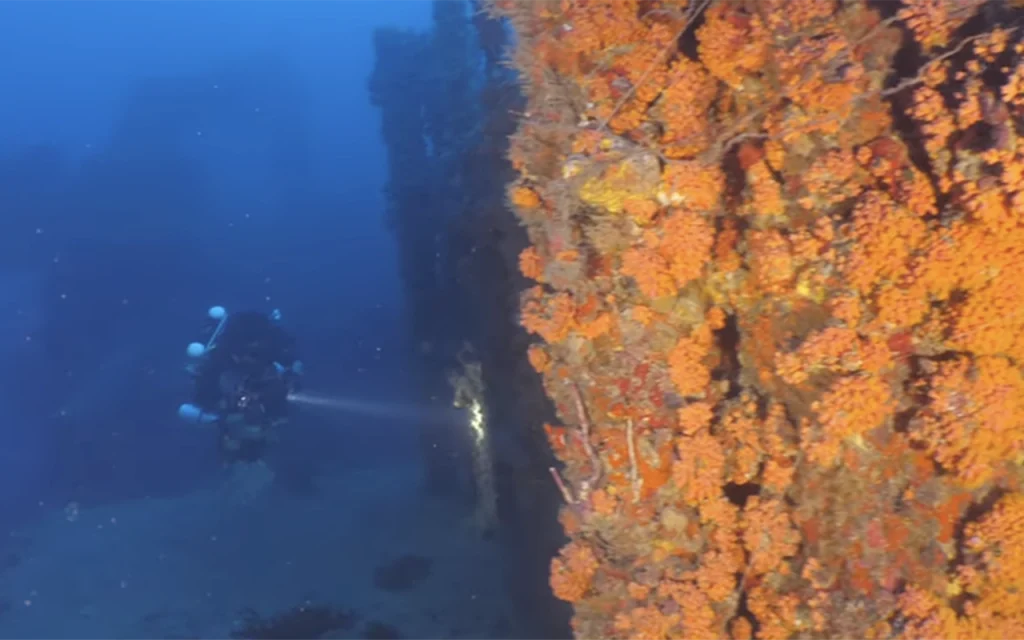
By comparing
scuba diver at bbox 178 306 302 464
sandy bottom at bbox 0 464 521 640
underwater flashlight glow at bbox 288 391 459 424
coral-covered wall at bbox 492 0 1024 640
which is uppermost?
coral-covered wall at bbox 492 0 1024 640

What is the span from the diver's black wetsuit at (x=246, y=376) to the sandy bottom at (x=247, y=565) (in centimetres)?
259

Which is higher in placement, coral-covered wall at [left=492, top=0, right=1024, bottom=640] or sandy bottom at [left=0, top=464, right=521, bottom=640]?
coral-covered wall at [left=492, top=0, right=1024, bottom=640]

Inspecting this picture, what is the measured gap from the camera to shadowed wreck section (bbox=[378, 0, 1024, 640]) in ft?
9.98

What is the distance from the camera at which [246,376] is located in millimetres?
13281

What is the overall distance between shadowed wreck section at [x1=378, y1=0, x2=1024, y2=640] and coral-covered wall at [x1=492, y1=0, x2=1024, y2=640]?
0.04 ft

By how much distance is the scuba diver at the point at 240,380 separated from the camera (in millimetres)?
13266

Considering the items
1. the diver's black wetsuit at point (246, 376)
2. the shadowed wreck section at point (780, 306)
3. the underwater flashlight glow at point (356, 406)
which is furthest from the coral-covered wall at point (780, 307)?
the underwater flashlight glow at point (356, 406)

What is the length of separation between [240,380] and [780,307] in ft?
38.5

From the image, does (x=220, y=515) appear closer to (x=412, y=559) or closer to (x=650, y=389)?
(x=412, y=559)

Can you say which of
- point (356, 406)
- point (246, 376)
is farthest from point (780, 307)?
point (356, 406)

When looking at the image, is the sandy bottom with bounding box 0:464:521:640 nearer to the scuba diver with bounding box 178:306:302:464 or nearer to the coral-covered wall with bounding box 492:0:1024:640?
the scuba diver with bounding box 178:306:302:464

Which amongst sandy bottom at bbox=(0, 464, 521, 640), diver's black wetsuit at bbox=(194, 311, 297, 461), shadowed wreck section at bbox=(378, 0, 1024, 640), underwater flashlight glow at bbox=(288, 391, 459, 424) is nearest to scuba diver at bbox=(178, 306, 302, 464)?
diver's black wetsuit at bbox=(194, 311, 297, 461)

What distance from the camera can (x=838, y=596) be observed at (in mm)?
3529

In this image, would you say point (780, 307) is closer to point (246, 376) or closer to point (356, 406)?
point (246, 376)
